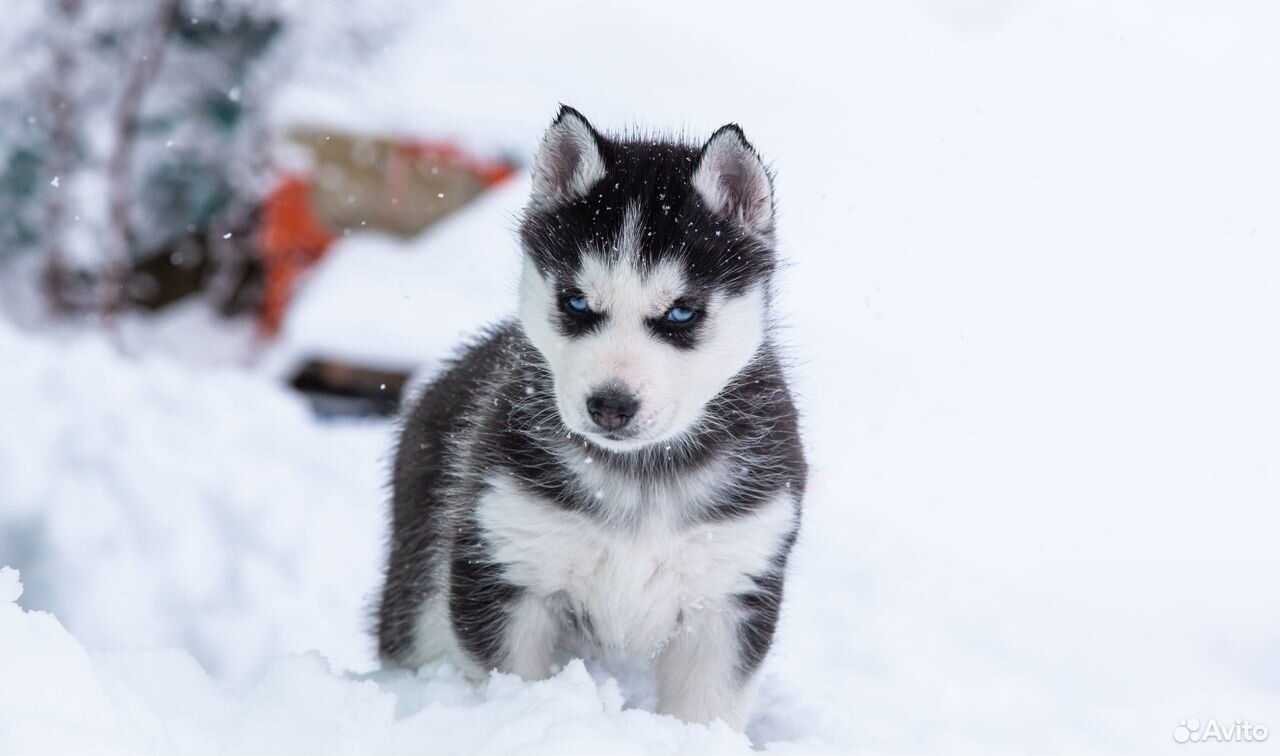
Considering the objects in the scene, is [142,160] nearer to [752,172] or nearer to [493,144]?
[493,144]

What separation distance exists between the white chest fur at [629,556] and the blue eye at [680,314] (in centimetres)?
56

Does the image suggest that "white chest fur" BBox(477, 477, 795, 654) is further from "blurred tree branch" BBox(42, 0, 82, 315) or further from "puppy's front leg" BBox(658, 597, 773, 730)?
"blurred tree branch" BBox(42, 0, 82, 315)

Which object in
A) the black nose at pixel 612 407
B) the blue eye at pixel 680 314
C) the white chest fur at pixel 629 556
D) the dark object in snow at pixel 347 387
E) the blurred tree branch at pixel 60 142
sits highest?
the blue eye at pixel 680 314

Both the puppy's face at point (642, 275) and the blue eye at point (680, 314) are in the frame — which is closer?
the puppy's face at point (642, 275)

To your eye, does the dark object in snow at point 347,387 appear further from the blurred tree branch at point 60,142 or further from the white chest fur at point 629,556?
the white chest fur at point 629,556

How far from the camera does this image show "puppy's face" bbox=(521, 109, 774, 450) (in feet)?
11.0

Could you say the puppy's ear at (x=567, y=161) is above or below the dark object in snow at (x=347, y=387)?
above

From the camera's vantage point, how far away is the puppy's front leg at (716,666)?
3834mm

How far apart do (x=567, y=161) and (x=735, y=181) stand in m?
0.51

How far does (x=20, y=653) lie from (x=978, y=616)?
5709 mm

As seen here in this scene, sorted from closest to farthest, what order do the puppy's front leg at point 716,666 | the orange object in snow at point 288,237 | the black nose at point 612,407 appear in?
the black nose at point 612,407 < the puppy's front leg at point 716,666 < the orange object in snow at point 288,237

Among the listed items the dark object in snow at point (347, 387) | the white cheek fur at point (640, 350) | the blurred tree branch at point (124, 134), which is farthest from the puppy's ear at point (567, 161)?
the blurred tree branch at point (124, 134)

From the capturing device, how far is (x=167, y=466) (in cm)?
845

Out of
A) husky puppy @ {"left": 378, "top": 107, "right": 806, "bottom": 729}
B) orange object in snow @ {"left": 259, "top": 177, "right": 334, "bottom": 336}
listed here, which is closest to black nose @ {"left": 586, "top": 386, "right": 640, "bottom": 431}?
husky puppy @ {"left": 378, "top": 107, "right": 806, "bottom": 729}
